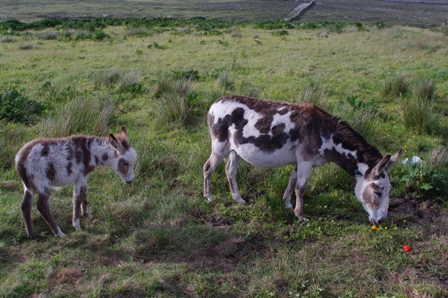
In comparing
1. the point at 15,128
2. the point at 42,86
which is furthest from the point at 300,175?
the point at 42,86

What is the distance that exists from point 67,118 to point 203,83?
17.6 feet

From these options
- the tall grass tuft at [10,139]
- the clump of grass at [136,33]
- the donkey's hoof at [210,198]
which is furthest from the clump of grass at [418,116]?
the clump of grass at [136,33]

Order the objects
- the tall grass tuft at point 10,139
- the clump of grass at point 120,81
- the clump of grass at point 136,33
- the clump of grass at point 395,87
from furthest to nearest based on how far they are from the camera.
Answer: the clump of grass at point 136,33
the clump of grass at point 120,81
the clump of grass at point 395,87
the tall grass tuft at point 10,139

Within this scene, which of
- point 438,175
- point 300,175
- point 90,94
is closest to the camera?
point 300,175

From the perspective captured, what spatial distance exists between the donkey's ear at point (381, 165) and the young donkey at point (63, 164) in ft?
10.5

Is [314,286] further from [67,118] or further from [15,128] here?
[15,128]

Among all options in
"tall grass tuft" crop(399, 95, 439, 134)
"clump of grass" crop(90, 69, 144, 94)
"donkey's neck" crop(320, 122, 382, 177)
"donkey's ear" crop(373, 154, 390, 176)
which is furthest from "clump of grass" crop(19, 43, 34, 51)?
"donkey's ear" crop(373, 154, 390, 176)

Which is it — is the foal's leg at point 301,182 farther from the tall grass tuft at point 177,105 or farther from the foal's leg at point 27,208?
the tall grass tuft at point 177,105

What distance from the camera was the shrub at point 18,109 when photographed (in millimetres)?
9062

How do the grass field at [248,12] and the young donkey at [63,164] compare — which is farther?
the grass field at [248,12]

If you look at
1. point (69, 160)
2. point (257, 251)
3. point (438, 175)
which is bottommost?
point (257, 251)

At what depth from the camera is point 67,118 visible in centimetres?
806

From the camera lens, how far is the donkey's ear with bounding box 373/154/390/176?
16.6 ft

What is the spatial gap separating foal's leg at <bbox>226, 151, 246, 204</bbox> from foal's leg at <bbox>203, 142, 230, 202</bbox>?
209 mm
